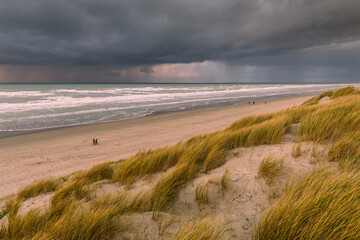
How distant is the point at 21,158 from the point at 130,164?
8378 mm

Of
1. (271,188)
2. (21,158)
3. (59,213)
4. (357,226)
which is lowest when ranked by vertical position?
(21,158)

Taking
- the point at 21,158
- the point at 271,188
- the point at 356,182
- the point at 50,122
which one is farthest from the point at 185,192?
the point at 50,122

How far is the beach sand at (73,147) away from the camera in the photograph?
7.65m

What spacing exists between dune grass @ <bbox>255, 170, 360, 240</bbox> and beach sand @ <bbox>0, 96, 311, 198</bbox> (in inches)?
308

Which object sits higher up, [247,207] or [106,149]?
[247,207]

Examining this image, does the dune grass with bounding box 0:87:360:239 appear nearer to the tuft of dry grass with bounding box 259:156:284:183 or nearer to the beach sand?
the tuft of dry grass with bounding box 259:156:284:183

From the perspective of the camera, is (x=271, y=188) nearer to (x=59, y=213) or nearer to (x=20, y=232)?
(x=59, y=213)

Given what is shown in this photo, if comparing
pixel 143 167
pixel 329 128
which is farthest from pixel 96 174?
pixel 329 128

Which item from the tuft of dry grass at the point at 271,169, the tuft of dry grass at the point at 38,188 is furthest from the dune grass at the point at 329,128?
the tuft of dry grass at the point at 38,188

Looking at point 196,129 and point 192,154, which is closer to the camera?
point 192,154

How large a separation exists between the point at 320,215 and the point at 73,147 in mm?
11772

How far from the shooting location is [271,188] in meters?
2.90

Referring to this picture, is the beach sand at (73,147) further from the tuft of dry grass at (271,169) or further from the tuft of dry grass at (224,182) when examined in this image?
the tuft of dry grass at (271,169)

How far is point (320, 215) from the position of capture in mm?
1932
